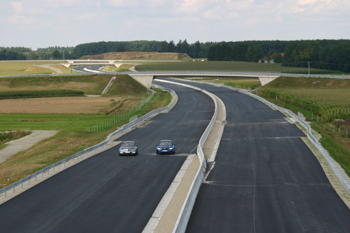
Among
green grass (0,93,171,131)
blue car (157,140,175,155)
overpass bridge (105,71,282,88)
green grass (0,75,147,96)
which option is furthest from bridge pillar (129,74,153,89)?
blue car (157,140,175,155)

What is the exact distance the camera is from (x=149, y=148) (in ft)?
149

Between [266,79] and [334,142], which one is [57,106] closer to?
[334,142]

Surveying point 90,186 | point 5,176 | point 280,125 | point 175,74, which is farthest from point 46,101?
point 90,186

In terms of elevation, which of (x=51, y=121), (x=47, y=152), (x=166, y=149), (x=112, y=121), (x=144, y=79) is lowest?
(x=51, y=121)

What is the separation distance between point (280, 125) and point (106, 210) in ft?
132

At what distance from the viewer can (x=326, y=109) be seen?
6906 cm

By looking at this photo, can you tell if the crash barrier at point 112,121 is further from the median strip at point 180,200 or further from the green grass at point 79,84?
the green grass at point 79,84

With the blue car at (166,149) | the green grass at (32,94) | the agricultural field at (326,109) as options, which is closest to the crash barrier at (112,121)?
the blue car at (166,149)

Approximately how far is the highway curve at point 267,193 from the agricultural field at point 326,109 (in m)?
3.94

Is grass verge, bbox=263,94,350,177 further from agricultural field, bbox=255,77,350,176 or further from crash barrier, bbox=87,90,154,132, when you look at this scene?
crash barrier, bbox=87,90,154,132

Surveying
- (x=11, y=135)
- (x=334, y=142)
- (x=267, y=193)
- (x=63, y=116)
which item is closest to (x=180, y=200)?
(x=267, y=193)

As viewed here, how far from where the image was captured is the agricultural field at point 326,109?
1792 inches

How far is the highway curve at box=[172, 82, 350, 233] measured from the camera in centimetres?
2155

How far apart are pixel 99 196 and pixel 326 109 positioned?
52182 mm
